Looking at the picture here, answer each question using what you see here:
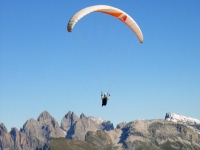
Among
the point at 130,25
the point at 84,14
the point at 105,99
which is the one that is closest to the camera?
the point at 84,14

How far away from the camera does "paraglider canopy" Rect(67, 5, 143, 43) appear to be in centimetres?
7081

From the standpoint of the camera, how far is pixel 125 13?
80.5 meters

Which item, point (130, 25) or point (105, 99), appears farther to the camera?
point (130, 25)

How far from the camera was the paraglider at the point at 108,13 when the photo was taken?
70812mm

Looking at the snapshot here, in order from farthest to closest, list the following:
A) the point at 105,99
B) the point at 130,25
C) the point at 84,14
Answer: the point at 130,25 < the point at 105,99 < the point at 84,14

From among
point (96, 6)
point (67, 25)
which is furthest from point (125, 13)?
point (67, 25)

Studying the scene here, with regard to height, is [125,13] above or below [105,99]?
above

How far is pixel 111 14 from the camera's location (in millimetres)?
78875

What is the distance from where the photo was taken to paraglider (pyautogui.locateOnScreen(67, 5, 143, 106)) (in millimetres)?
70812

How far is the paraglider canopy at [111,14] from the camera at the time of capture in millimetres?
70812

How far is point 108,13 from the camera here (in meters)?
78.1

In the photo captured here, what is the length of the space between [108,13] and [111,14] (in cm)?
97

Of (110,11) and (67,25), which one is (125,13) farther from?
(67,25)

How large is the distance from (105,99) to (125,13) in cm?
1796
